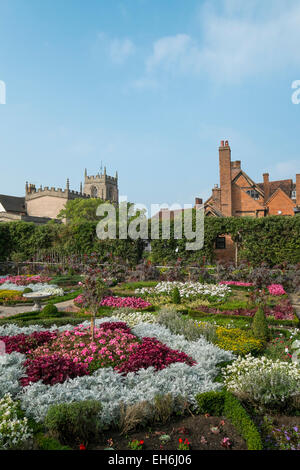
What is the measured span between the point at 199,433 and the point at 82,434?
134 centimetres

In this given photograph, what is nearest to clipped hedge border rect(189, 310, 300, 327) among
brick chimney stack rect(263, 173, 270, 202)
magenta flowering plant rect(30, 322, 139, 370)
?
magenta flowering plant rect(30, 322, 139, 370)

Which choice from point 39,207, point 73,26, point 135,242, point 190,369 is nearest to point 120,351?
point 190,369

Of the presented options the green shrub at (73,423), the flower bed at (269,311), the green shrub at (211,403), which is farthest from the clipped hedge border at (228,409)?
the flower bed at (269,311)

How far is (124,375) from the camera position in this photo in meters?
4.91

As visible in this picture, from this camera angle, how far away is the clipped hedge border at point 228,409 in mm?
3541

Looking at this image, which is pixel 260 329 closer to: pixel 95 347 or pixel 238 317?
pixel 238 317

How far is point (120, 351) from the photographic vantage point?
5.54 metres

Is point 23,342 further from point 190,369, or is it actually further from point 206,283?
point 206,283

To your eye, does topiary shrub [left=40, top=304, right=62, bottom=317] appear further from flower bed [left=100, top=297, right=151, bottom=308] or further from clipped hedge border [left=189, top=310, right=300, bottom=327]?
clipped hedge border [left=189, top=310, right=300, bottom=327]

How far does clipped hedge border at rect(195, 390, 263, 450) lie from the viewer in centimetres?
354

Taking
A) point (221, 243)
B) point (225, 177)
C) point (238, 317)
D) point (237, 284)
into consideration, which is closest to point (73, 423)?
point (238, 317)

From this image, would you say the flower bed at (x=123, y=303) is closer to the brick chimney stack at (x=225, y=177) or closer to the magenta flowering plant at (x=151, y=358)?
the magenta flowering plant at (x=151, y=358)

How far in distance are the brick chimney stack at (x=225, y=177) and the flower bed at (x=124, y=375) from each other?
71.5 ft

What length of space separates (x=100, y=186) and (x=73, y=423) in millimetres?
73744
